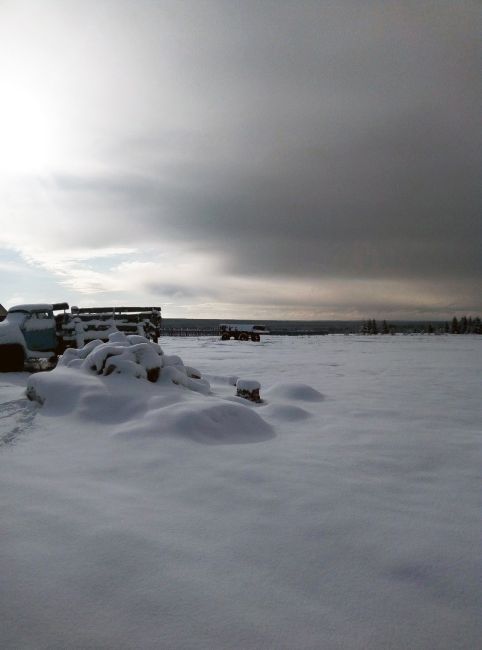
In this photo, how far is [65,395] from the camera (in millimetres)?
4512

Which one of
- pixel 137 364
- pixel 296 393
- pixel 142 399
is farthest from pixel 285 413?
pixel 137 364

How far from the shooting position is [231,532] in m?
2.02

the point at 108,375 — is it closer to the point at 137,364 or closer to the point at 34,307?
the point at 137,364

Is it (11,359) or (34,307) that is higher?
(34,307)

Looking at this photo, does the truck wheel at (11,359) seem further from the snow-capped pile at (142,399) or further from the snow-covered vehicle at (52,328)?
the snow-capped pile at (142,399)

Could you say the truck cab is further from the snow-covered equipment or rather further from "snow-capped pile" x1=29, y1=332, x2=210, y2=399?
the snow-covered equipment

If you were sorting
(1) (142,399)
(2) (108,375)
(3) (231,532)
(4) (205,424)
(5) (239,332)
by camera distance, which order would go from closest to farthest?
(3) (231,532), (4) (205,424), (1) (142,399), (2) (108,375), (5) (239,332)

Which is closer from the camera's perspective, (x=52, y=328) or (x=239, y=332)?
(x=52, y=328)

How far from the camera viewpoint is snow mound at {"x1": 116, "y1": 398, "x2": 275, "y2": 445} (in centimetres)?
359

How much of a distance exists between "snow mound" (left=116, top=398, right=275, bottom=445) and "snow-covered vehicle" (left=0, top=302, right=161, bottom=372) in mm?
4973

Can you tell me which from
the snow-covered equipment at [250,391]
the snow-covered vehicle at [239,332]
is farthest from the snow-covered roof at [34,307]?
the snow-covered vehicle at [239,332]

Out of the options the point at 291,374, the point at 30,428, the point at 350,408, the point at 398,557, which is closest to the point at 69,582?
the point at 398,557

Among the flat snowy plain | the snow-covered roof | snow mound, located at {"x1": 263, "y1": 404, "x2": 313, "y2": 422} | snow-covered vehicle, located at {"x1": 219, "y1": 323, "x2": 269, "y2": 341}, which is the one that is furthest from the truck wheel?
snow-covered vehicle, located at {"x1": 219, "y1": 323, "x2": 269, "y2": 341}

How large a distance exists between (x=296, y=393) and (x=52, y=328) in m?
5.85
